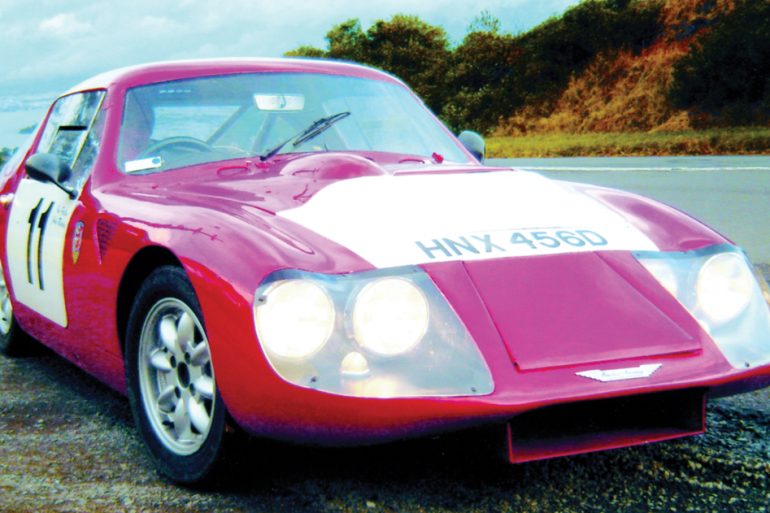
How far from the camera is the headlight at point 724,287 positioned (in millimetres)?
2824

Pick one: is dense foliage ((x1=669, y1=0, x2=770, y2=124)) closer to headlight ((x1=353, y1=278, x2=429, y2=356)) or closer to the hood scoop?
the hood scoop

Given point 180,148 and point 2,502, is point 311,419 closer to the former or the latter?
point 2,502

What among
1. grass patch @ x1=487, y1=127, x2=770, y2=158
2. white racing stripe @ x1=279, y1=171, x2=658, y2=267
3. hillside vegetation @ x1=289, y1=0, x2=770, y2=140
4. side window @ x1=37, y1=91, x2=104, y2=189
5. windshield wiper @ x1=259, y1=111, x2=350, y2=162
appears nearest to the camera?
white racing stripe @ x1=279, y1=171, x2=658, y2=267

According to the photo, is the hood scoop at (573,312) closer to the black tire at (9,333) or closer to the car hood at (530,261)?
the car hood at (530,261)

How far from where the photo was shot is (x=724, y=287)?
2.89 m

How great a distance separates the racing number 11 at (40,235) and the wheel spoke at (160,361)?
1.17 metres

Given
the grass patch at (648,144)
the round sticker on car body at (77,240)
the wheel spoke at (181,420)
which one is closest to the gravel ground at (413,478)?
the wheel spoke at (181,420)

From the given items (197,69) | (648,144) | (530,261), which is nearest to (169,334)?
(530,261)

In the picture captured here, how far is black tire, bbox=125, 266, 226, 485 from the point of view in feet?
9.21

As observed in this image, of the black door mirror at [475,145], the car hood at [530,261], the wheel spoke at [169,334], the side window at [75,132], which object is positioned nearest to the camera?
the car hood at [530,261]

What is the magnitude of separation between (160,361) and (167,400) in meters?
0.12

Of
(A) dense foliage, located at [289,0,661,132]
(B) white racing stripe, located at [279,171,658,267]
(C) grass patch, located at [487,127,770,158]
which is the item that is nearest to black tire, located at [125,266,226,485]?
(B) white racing stripe, located at [279,171,658,267]

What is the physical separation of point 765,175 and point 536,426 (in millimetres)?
10977

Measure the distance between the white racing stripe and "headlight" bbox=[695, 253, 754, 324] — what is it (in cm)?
17
